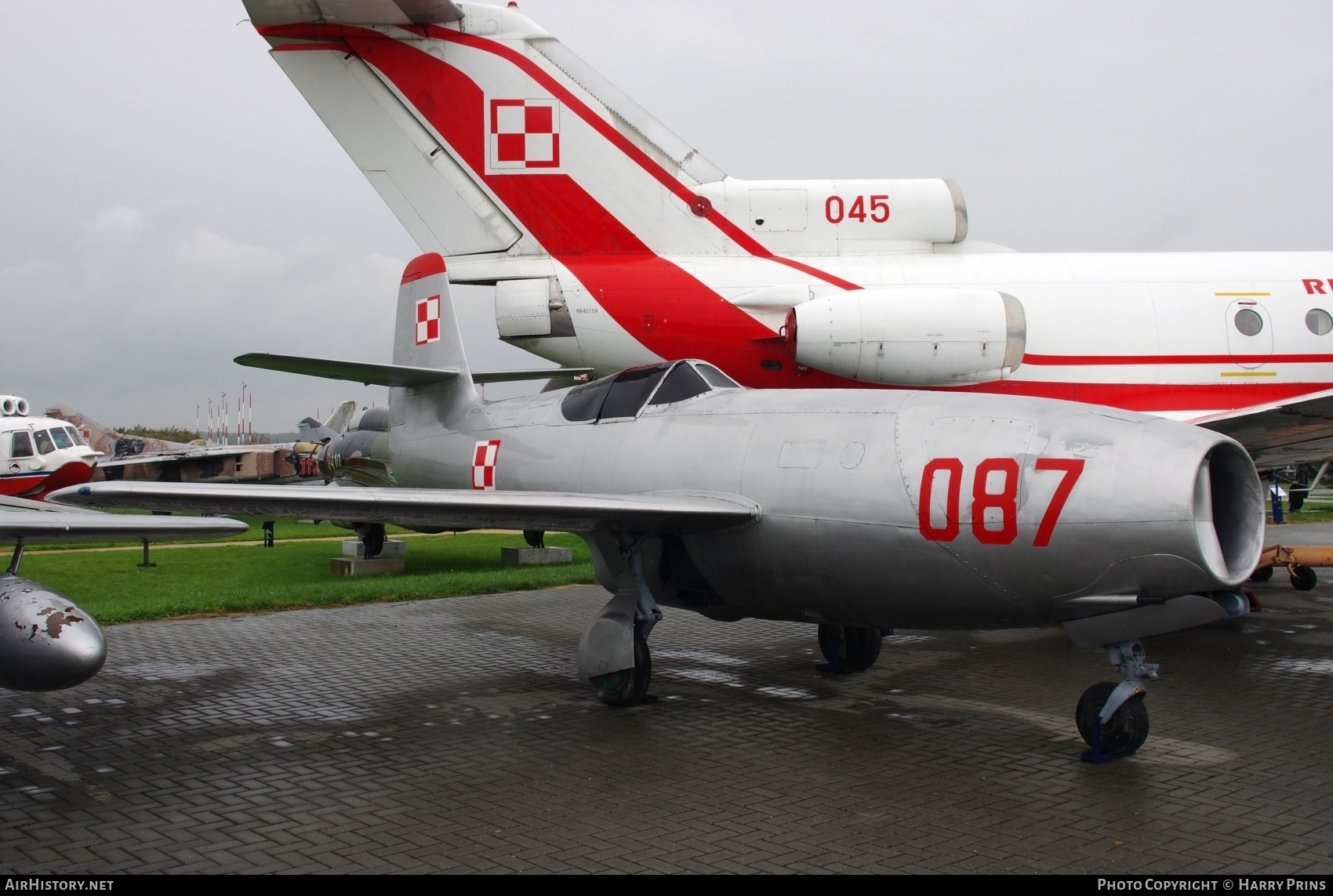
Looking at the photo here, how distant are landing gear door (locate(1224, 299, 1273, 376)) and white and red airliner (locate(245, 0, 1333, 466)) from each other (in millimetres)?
22

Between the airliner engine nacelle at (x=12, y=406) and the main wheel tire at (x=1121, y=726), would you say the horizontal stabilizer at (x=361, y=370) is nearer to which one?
the main wheel tire at (x=1121, y=726)

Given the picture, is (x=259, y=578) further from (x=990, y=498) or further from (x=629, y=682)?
(x=990, y=498)

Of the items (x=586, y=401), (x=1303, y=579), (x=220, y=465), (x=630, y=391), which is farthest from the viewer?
(x=220, y=465)

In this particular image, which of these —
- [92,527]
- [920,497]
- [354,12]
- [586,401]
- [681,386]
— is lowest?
[92,527]

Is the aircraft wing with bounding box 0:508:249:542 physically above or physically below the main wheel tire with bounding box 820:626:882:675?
above

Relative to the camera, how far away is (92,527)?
514 centimetres

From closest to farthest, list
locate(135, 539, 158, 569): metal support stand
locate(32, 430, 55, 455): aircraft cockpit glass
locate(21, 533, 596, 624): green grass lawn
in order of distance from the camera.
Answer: locate(21, 533, 596, 624): green grass lawn < locate(135, 539, 158, 569): metal support stand < locate(32, 430, 55, 455): aircraft cockpit glass

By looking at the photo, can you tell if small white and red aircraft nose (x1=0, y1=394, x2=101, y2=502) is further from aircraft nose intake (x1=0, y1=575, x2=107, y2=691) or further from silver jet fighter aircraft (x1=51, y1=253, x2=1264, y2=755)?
aircraft nose intake (x1=0, y1=575, x2=107, y2=691)

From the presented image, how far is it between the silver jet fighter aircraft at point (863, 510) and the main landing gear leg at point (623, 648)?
0.05 ft

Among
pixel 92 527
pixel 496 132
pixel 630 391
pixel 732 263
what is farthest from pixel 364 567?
pixel 92 527

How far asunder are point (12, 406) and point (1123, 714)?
2538 centimetres

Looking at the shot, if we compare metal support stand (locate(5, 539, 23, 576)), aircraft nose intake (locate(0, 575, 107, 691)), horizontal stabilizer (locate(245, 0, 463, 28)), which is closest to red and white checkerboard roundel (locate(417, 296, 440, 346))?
horizontal stabilizer (locate(245, 0, 463, 28))

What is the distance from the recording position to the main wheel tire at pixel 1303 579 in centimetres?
1269

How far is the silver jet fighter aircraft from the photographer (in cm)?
488
